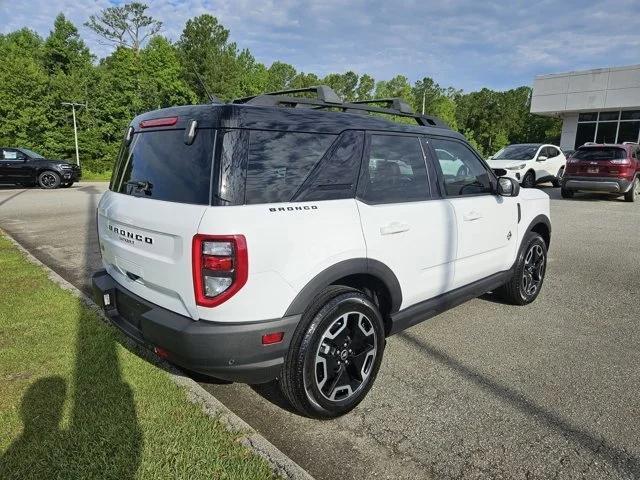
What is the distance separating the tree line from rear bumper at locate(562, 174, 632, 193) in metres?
15.6

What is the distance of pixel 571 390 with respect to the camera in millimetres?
3117

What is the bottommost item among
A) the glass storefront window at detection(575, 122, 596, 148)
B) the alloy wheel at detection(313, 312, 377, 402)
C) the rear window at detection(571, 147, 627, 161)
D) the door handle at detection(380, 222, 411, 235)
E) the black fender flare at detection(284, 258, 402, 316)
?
the alloy wheel at detection(313, 312, 377, 402)

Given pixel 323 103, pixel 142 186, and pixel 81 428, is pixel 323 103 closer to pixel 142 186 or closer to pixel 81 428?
pixel 142 186

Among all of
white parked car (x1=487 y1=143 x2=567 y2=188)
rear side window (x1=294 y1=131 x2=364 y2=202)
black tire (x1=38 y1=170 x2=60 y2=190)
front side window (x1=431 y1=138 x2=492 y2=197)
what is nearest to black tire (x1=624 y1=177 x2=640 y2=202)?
white parked car (x1=487 y1=143 x2=567 y2=188)

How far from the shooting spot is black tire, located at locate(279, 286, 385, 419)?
255cm

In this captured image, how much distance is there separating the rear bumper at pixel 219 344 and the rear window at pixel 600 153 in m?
13.9

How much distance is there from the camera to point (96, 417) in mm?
2592

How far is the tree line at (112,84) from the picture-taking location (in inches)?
1184

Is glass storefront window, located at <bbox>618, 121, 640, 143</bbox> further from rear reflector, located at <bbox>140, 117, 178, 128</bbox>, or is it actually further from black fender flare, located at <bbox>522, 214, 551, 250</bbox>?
rear reflector, located at <bbox>140, 117, 178, 128</bbox>

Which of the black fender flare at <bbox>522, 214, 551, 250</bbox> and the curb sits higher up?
the black fender flare at <bbox>522, 214, 551, 250</bbox>

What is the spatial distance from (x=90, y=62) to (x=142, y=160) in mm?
45550

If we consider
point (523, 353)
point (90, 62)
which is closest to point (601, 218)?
point (523, 353)

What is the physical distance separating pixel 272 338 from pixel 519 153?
1643 centimetres

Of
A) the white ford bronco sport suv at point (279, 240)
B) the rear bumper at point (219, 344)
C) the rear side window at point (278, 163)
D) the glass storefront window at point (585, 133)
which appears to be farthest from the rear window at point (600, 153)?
the glass storefront window at point (585, 133)
